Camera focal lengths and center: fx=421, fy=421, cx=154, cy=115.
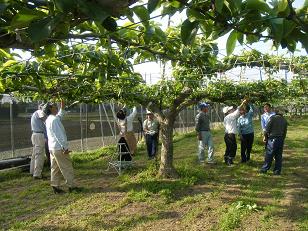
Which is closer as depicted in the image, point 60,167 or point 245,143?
point 60,167

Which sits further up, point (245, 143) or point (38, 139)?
point (38, 139)

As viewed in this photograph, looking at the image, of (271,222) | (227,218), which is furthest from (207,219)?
(271,222)

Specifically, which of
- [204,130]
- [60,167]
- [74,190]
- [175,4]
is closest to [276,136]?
[204,130]

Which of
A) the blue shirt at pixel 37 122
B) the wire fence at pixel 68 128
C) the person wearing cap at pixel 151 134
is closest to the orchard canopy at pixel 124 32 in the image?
the blue shirt at pixel 37 122

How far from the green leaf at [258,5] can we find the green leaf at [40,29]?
21.3 inches

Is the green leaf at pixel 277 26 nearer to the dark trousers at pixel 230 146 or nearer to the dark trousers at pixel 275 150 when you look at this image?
the dark trousers at pixel 275 150

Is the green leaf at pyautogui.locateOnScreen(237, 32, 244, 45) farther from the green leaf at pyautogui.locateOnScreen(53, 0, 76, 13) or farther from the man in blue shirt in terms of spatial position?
the man in blue shirt

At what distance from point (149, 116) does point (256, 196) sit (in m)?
5.07

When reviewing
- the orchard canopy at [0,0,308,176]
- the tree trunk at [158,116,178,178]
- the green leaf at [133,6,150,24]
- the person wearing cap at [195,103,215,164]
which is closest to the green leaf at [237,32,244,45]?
the orchard canopy at [0,0,308,176]

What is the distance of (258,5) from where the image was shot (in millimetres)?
1166

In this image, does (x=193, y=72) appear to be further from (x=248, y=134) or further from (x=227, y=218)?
(x=248, y=134)

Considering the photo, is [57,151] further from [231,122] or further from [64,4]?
[64,4]

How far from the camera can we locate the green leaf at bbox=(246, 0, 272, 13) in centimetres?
116

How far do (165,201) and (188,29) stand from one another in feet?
19.2
